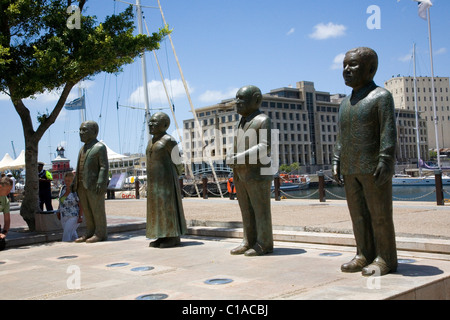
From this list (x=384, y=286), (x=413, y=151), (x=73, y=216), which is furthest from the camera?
(x=413, y=151)

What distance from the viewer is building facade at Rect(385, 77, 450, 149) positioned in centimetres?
11650

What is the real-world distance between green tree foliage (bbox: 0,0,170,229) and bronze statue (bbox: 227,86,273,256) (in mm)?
4227

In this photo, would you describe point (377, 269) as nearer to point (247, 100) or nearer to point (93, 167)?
point (247, 100)

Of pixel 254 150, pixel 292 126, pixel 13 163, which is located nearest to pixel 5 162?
pixel 13 163

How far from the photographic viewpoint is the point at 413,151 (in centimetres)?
12888

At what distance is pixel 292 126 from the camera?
108 m

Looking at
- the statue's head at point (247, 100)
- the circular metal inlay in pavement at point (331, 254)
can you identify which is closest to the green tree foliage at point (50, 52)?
the statue's head at point (247, 100)

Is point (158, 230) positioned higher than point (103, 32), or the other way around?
point (103, 32)

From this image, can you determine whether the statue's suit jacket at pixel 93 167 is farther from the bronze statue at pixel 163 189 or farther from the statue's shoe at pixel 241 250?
the statue's shoe at pixel 241 250

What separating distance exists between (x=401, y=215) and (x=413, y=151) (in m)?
128

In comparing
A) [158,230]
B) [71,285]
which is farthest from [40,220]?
[71,285]

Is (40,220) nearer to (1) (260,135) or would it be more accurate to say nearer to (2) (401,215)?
(1) (260,135)

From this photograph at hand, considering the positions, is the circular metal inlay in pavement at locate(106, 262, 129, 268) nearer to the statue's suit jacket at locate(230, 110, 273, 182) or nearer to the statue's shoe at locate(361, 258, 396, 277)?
the statue's suit jacket at locate(230, 110, 273, 182)

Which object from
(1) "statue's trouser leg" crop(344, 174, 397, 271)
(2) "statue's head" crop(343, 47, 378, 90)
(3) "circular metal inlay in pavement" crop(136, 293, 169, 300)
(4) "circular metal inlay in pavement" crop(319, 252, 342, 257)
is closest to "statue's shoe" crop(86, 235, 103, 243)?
(4) "circular metal inlay in pavement" crop(319, 252, 342, 257)
